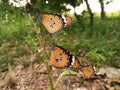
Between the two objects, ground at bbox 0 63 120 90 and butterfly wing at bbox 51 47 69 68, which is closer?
butterfly wing at bbox 51 47 69 68

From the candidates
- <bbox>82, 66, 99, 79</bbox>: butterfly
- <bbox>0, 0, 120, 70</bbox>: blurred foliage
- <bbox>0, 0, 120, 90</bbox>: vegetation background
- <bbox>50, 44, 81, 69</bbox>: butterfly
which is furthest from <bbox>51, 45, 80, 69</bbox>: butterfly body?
<bbox>0, 0, 120, 70</bbox>: blurred foliage

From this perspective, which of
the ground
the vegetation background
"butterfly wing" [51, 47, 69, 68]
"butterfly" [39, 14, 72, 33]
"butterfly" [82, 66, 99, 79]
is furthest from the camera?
the vegetation background

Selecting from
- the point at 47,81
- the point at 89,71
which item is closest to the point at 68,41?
the point at 47,81

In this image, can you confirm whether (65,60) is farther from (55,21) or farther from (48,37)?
(48,37)

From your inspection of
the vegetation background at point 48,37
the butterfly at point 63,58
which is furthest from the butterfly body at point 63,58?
the vegetation background at point 48,37

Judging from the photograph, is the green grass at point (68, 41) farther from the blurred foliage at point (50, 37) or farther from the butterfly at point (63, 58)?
the butterfly at point (63, 58)

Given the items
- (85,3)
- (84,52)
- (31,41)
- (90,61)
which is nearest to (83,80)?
(90,61)

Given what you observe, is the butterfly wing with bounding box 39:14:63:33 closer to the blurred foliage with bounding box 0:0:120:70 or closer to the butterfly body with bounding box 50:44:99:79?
the butterfly body with bounding box 50:44:99:79
